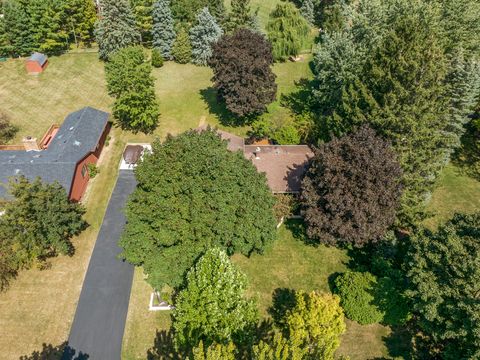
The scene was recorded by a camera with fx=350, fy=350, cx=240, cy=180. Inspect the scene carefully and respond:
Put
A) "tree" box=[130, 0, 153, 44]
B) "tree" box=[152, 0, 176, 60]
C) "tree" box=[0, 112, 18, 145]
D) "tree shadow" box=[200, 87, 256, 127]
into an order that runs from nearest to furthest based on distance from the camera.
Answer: "tree" box=[0, 112, 18, 145] < "tree shadow" box=[200, 87, 256, 127] < "tree" box=[152, 0, 176, 60] < "tree" box=[130, 0, 153, 44]

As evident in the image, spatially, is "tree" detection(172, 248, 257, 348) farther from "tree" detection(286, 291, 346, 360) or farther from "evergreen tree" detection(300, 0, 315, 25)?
"evergreen tree" detection(300, 0, 315, 25)

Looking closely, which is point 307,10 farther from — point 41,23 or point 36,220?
point 36,220

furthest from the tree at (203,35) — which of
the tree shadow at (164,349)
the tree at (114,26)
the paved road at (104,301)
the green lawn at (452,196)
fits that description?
the tree shadow at (164,349)

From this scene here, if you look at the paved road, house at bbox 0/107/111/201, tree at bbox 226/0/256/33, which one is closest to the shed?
house at bbox 0/107/111/201

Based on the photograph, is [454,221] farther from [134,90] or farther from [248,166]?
[134,90]

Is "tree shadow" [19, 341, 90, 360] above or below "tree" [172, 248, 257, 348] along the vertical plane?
below

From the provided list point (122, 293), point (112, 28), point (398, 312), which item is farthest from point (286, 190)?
point (112, 28)

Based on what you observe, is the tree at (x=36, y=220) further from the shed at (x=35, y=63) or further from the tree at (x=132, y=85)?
the shed at (x=35, y=63)
